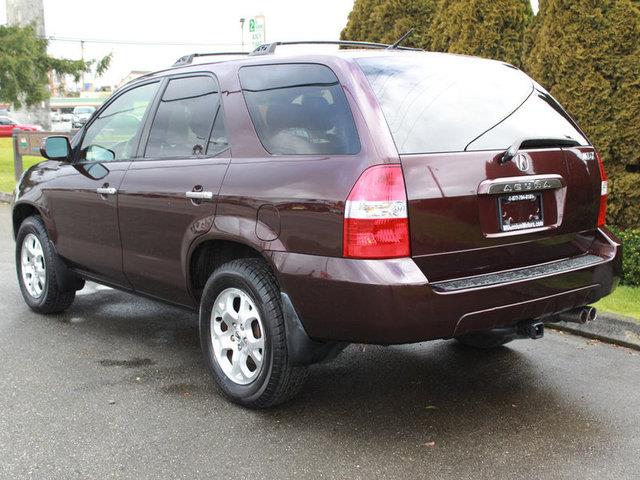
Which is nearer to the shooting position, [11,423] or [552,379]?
[11,423]

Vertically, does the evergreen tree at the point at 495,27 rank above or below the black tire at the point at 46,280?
above

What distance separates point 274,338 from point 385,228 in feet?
2.73

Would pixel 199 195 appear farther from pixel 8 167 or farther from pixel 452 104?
pixel 8 167

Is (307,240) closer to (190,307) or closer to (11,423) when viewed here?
(190,307)

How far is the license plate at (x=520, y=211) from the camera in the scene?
342 cm

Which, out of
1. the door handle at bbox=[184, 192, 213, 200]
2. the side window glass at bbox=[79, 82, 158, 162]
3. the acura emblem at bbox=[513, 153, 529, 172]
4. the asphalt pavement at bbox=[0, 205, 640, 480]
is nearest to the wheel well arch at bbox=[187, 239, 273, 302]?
the door handle at bbox=[184, 192, 213, 200]

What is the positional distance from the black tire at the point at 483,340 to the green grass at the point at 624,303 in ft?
3.79

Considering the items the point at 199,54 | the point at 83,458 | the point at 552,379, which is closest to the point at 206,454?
the point at 83,458

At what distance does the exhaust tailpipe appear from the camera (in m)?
3.77

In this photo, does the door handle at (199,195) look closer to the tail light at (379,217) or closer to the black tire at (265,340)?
the black tire at (265,340)

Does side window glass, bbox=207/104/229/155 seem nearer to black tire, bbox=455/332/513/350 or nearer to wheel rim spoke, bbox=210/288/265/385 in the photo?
wheel rim spoke, bbox=210/288/265/385

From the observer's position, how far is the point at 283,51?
13.2 feet

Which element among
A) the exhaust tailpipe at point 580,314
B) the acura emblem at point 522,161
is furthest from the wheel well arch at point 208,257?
the exhaust tailpipe at point 580,314

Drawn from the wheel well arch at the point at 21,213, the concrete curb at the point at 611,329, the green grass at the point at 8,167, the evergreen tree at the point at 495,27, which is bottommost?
the green grass at the point at 8,167
